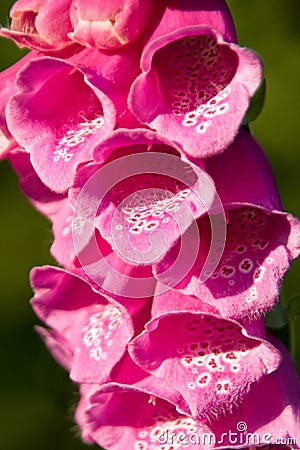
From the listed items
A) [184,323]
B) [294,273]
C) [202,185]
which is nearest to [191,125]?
[202,185]

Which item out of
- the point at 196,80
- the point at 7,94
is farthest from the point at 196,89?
the point at 7,94

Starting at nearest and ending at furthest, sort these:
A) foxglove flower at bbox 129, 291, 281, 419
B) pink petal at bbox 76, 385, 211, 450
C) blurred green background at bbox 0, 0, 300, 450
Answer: foxglove flower at bbox 129, 291, 281, 419, pink petal at bbox 76, 385, 211, 450, blurred green background at bbox 0, 0, 300, 450

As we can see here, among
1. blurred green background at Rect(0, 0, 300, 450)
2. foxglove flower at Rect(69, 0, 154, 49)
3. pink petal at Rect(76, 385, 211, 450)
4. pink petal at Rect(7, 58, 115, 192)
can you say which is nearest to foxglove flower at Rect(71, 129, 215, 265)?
pink petal at Rect(7, 58, 115, 192)

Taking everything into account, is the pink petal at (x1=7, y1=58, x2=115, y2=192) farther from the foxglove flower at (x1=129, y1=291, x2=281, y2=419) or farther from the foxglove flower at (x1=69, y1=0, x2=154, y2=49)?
the foxglove flower at (x1=129, y1=291, x2=281, y2=419)

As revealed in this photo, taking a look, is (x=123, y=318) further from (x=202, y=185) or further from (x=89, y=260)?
(x=202, y=185)

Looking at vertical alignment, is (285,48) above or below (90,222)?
below

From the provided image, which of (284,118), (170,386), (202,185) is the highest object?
(202,185)
